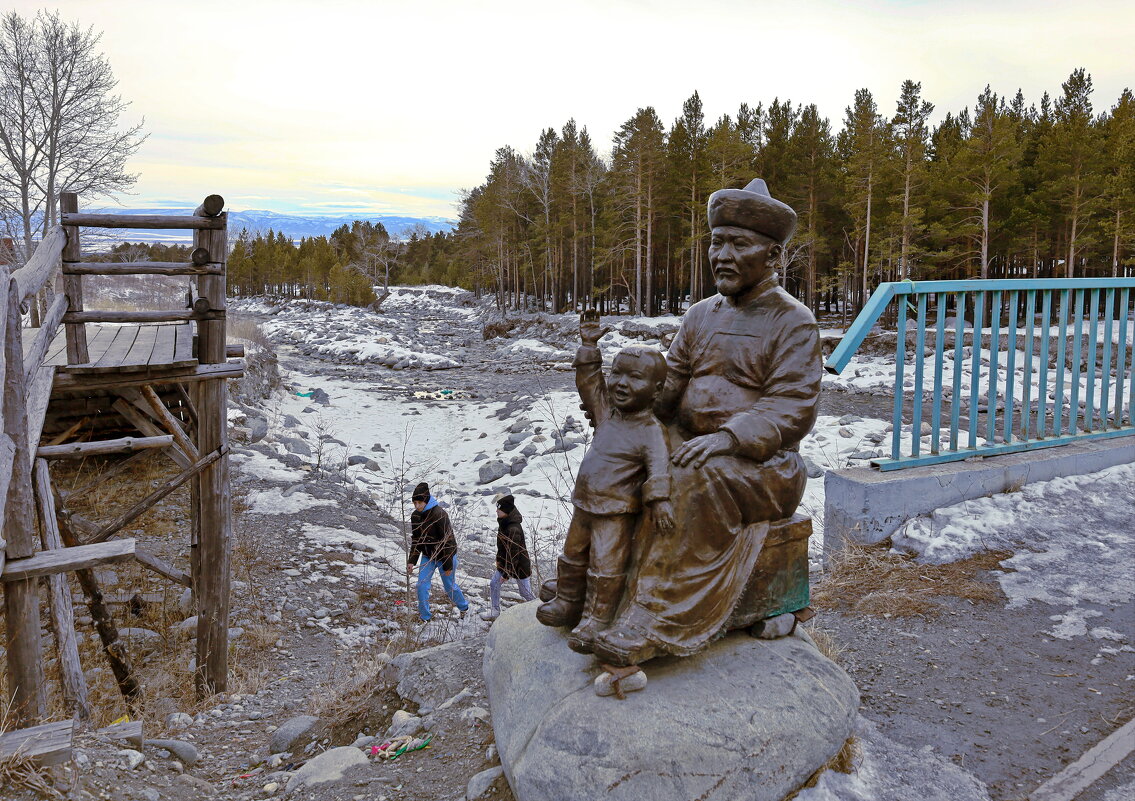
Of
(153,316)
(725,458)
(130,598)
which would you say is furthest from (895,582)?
(130,598)

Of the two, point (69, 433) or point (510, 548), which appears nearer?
point (510, 548)

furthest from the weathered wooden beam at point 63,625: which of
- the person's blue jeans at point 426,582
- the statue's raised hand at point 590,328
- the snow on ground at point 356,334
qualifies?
the snow on ground at point 356,334

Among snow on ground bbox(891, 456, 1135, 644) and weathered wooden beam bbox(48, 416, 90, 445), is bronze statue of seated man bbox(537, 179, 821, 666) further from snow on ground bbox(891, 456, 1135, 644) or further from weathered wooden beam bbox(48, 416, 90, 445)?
weathered wooden beam bbox(48, 416, 90, 445)

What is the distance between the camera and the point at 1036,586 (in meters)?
5.05

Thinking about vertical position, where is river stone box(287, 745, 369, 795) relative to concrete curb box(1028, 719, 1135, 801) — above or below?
below

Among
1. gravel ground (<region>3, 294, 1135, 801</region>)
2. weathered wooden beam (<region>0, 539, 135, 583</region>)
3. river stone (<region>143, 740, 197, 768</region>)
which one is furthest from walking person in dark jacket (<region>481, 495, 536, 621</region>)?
weathered wooden beam (<region>0, 539, 135, 583</region>)

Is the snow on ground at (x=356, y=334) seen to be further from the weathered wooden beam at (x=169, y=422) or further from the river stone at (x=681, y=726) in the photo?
the river stone at (x=681, y=726)

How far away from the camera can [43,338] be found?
472 cm

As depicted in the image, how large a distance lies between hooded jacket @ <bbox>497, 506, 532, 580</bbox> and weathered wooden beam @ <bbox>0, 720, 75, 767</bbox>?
13.9 feet

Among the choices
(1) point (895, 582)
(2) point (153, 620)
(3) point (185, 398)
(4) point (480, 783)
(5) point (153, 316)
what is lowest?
(2) point (153, 620)

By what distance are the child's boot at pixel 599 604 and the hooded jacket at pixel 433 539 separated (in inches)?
159

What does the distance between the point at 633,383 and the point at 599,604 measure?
93 centimetres

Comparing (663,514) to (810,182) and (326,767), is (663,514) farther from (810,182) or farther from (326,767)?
(810,182)

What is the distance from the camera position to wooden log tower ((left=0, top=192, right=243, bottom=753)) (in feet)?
12.9
